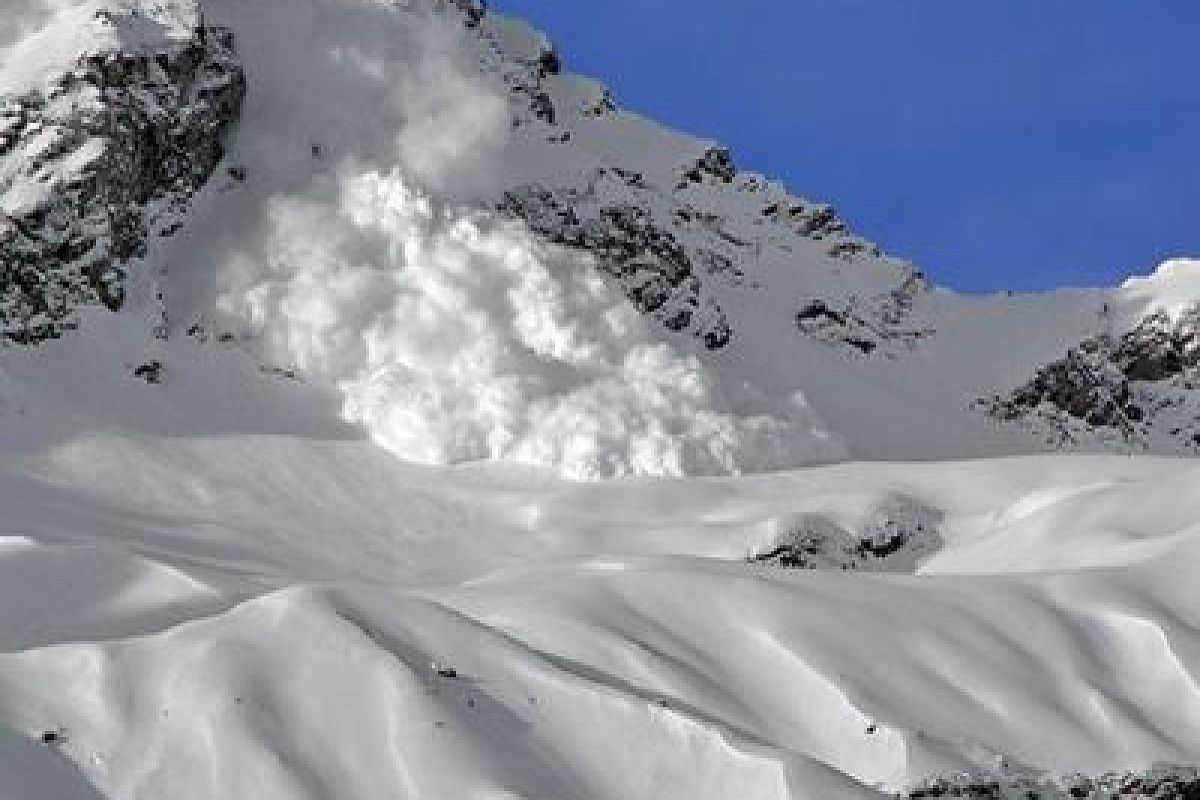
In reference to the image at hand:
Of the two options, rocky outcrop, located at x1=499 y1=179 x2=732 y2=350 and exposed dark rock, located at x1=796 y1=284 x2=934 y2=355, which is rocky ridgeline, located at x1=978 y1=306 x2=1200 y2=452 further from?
rocky outcrop, located at x1=499 y1=179 x2=732 y2=350

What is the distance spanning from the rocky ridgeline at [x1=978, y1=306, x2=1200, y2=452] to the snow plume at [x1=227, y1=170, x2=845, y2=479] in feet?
31.7

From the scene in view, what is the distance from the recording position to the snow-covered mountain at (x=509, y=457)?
12695 mm

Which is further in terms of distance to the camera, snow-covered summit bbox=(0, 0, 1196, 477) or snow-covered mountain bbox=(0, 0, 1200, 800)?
snow-covered summit bbox=(0, 0, 1196, 477)

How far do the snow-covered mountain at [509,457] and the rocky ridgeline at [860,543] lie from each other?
0.07 meters

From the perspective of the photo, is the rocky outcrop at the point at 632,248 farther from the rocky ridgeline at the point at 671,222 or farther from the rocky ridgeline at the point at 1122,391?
the rocky ridgeline at the point at 1122,391

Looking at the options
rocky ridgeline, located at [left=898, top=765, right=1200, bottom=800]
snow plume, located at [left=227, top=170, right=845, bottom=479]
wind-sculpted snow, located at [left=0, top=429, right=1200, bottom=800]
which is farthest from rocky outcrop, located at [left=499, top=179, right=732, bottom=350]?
rocky ridgeline, located at [left=898, top=765, right=1200, bottom=800]

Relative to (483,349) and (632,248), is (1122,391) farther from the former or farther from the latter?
(483,349)

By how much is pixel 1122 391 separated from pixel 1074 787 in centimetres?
2778

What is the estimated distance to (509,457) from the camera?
27703mm

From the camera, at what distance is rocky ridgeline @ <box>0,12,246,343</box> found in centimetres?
2862

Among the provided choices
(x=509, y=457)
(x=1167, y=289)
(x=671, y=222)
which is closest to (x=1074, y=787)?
(x=509, y=457)

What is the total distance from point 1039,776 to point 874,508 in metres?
11.7

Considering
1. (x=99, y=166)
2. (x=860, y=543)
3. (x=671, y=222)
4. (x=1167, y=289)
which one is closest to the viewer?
(x=860, y=543)

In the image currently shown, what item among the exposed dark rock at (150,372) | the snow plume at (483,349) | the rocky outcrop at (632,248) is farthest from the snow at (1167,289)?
the exposed dark rock at (150,372)
